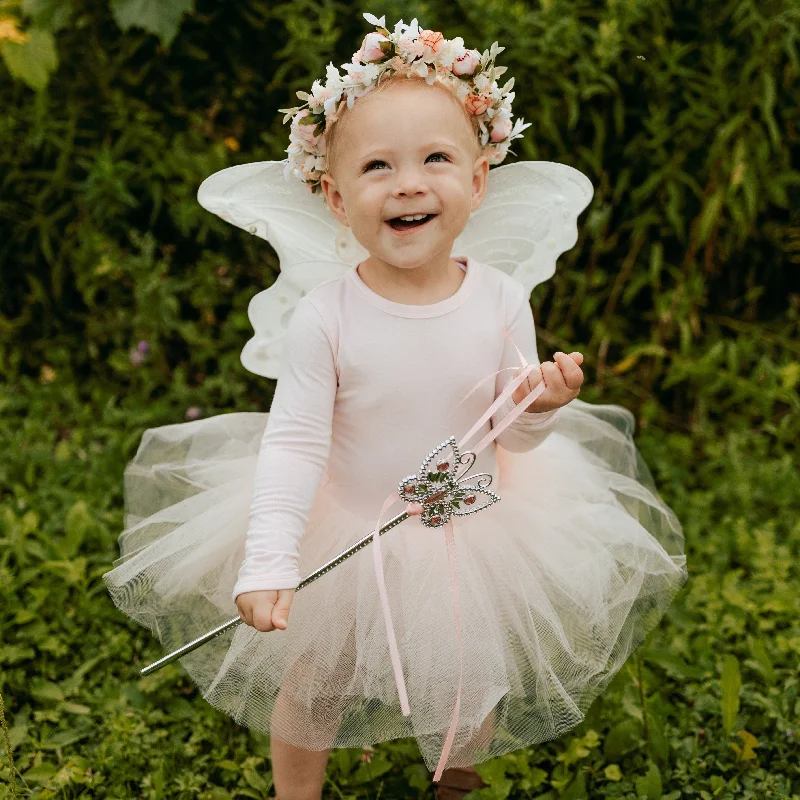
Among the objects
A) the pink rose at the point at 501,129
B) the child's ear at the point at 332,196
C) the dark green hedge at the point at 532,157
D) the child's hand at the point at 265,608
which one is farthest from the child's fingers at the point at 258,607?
the dark green hedge at the point at 532,157

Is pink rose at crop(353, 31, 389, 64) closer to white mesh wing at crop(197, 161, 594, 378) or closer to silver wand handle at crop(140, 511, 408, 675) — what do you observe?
white mesh wing at crop(197, 161, 594, 378)

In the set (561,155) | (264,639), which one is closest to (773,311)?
(561,155)

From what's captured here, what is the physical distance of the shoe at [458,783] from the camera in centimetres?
171

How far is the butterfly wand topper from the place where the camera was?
1325 mm

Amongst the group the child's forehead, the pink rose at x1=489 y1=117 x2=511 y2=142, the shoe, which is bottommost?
the shoe

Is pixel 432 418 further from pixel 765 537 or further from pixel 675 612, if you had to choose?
pixel 765 537

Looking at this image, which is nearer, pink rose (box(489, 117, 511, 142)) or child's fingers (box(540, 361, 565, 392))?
child's fingers (box(540, 361, 565, 392))

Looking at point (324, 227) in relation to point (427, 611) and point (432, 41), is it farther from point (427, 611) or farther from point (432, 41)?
point (427, 611)

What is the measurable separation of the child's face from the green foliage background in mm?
1062

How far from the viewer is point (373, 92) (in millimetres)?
1344

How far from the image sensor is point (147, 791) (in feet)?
5.60

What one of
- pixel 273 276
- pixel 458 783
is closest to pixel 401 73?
pixel 458 783

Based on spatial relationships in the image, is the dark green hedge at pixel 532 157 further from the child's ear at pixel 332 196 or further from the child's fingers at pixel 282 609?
the child's fingers at pixel 282 609

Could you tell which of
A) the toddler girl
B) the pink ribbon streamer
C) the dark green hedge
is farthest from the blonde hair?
the dark green hedge
